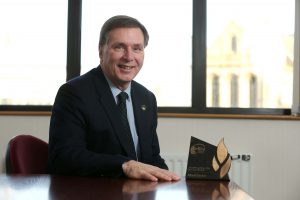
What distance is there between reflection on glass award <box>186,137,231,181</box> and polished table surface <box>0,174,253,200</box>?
0.13ft

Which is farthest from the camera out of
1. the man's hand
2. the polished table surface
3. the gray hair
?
the gray hair

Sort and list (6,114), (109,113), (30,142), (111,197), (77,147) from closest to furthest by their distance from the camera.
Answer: (111,197), (77,147), (109,113), (30,142), (6,114)

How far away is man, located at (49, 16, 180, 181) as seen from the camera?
1493mm

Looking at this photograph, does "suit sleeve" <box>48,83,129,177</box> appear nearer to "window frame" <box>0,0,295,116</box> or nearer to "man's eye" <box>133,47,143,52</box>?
"man's eye" <box>133,47,143,52</box>

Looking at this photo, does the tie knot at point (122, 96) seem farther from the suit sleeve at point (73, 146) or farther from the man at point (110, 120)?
the suit sleeve at point (73, 146)

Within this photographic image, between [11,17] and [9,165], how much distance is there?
6.45 ft

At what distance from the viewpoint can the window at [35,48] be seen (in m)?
3.30

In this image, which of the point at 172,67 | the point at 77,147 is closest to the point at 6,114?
the point at 172,67

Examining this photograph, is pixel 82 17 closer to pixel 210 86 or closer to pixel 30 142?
pixel 210 86

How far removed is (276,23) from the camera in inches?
126

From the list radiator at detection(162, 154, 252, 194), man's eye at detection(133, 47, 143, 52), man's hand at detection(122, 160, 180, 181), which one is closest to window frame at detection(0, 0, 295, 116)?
radiator at detection(162, 154, 252, 194)

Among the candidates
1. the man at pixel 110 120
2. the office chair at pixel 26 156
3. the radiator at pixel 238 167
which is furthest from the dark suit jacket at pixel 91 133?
the radiator at pixel 238 167

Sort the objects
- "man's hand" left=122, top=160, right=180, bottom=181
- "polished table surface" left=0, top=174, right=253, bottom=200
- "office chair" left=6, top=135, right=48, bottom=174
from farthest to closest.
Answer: "office chair" left=6, top=135, right=48, bottom=174, "man's hand" left=122, top=160, right=180, bottom=181, "polished table surface" left=0, top=174, right=253, bottom=200

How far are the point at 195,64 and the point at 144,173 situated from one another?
1941 mm
